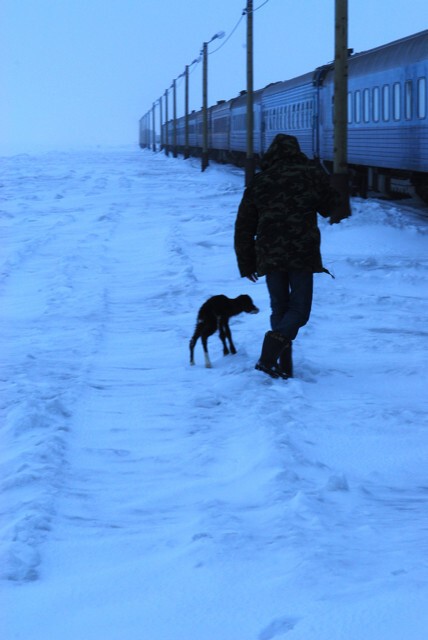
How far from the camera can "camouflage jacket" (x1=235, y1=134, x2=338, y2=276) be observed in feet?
24.7

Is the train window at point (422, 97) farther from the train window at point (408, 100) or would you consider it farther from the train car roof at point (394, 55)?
the train window at point (408, 100)

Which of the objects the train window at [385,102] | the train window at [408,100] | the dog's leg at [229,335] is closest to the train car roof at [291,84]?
the train window at [385,102]

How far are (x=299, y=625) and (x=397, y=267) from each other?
11031 millimetres

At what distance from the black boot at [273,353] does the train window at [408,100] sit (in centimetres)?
1346

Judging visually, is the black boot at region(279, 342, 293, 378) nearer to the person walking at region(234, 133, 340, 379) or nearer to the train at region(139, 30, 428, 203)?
the person walking at region(234, 133, 340, 379)

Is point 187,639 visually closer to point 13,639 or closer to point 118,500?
point 13,639

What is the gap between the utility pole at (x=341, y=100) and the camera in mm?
19062

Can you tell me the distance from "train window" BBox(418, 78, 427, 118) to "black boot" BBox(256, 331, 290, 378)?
12368mm

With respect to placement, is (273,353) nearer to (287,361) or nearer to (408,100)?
(287,361)

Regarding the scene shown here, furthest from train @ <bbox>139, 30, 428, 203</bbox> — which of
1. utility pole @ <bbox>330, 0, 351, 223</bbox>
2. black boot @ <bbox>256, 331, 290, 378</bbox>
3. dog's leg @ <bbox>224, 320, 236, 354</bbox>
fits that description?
black boot @ <bbox>256, 331, 290, 378</bbox>

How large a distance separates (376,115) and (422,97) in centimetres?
389

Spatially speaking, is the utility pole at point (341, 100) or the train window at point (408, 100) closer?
the utility pole at point (341, 100)

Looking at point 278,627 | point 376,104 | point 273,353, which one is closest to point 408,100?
point 376,104

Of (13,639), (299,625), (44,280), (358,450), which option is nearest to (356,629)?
(299,625)
